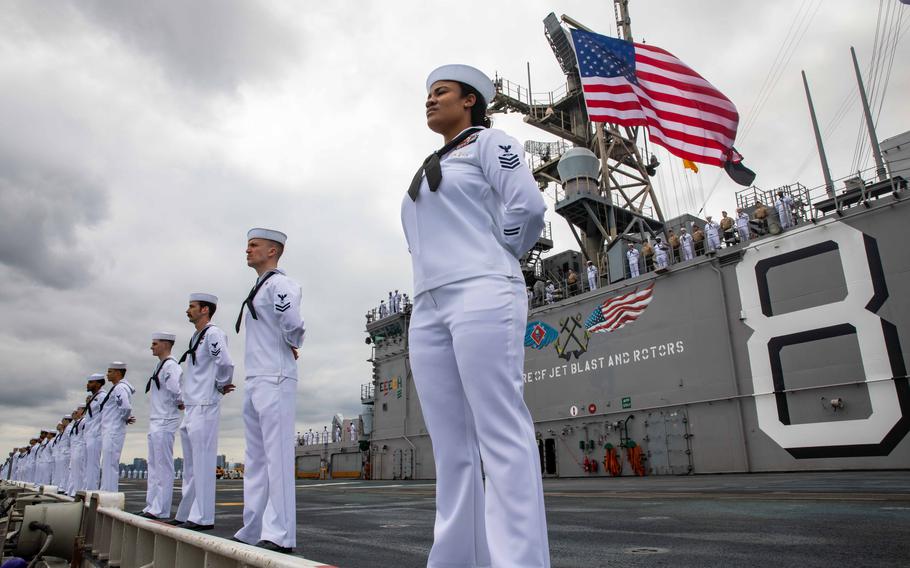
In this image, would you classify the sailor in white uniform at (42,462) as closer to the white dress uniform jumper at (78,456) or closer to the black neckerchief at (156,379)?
the white dress uniform jumper at (78,456)

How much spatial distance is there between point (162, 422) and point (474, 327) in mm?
6597

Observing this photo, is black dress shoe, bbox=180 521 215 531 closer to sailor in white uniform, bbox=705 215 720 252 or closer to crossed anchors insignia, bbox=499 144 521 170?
crossed anchors insignia, bbox=499 144 521 170

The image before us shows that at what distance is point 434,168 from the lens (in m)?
2.39

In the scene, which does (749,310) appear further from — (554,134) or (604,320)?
(554,134)

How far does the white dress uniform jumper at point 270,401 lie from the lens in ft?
13.8

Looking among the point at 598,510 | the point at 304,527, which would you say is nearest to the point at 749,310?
the point at 598,510

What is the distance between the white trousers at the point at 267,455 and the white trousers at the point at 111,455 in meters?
6.85

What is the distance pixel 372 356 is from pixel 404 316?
3922 millimetres

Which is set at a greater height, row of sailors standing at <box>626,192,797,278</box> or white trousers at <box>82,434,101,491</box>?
row of sailors standing at <box>626,192,797,278</box>

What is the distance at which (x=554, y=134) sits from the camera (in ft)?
97.7

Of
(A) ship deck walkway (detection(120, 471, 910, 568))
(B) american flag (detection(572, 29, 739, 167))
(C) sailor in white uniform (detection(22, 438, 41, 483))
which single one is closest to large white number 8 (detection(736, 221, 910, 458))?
(B) american flag (detection(572, 29, 739, 167))

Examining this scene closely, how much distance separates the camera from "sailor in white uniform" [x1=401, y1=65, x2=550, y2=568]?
191cm

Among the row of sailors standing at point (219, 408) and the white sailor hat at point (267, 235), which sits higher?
the white sailor hat at point (267, 235)

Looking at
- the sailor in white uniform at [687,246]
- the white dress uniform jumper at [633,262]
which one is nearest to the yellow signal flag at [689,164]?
the sailor in white uniform at [687,246]
